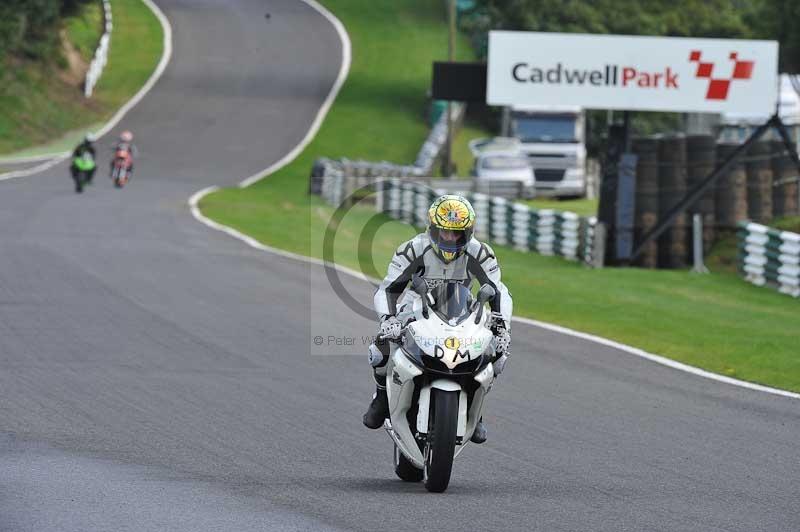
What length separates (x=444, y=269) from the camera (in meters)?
8.64

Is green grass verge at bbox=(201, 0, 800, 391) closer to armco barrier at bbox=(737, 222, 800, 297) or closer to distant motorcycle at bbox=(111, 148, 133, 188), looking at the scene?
armco barrier at bbox=(737, 222, 800, 297)

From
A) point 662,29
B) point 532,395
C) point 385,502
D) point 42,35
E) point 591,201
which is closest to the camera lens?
point 385,502

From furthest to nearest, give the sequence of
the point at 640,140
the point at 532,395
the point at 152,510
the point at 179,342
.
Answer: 1. the point at 640,140
2. the point at 179,342
3. the point at 532,395
4. the point at 152,510

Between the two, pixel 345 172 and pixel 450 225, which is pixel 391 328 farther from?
pixel 345 172

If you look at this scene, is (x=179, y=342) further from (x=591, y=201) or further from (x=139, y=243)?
(x=591, y=201)

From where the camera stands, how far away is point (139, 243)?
24.6 metres

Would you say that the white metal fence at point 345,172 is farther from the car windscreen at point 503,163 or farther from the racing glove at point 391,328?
the racing glove at point 391,328

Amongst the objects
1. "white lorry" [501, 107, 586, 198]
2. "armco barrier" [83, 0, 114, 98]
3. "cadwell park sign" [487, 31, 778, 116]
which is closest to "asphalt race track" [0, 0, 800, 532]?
"cadwell park sign" [487, 31, 778, 116]

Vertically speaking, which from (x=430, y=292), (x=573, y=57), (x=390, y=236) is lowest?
(x=390, y=236)

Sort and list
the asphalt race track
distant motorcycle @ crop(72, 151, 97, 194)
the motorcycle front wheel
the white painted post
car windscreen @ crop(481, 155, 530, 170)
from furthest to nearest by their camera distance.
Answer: car windscreen @ crop(481, 155, 530, 170) < distant motorcycle @ crop(72, 151, 97, 194) < the white painted post < the motorcycle front wheel < the asphalt race track

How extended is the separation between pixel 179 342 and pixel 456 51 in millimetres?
51331

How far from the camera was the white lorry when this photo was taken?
138 feet

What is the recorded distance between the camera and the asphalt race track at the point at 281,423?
7738 millimetres

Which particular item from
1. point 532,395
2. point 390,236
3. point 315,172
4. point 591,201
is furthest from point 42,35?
point 532,395
